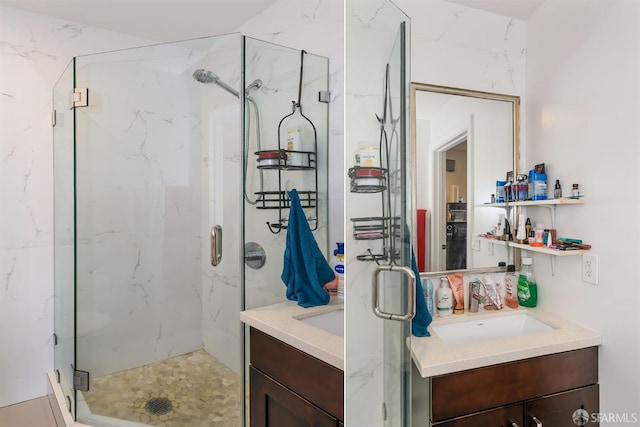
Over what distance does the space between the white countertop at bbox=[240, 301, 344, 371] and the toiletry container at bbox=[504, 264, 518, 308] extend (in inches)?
31.4

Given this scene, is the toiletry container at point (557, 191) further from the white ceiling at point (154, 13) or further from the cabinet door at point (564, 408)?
the white ceiling at point (154, 13)

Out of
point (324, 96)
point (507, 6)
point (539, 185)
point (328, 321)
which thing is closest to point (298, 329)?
point (328, 321)

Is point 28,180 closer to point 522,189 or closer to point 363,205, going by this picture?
point 363,205

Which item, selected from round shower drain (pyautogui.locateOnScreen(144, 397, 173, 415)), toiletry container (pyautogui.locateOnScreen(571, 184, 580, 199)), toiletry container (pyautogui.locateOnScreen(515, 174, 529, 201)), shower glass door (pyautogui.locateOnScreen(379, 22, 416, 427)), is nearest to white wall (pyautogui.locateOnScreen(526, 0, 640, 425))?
toiletry container (pyautogui.locateOnScreen(571, 184, 580, 199))

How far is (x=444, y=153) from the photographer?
1772 mm

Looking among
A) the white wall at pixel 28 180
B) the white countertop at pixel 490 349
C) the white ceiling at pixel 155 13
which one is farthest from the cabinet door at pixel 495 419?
the white wall at pixel 28 180

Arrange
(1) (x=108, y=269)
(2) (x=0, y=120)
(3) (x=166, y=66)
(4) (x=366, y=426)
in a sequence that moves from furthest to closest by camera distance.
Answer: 1. (2) (x=0, y=120)
2. (1) (x=108, y=269)
3. (3) (x=166, y=66)
4. (4) (x=366, y=426)

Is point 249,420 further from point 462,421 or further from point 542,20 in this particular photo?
point 542,20

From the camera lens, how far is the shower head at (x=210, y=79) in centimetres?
168

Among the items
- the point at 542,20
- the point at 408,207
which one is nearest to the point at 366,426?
the point at 408,207

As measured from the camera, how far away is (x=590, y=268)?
1.56m

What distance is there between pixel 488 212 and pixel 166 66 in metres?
1.64

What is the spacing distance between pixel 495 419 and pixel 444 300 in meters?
0.51

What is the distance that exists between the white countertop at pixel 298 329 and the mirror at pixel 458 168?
567 mm
